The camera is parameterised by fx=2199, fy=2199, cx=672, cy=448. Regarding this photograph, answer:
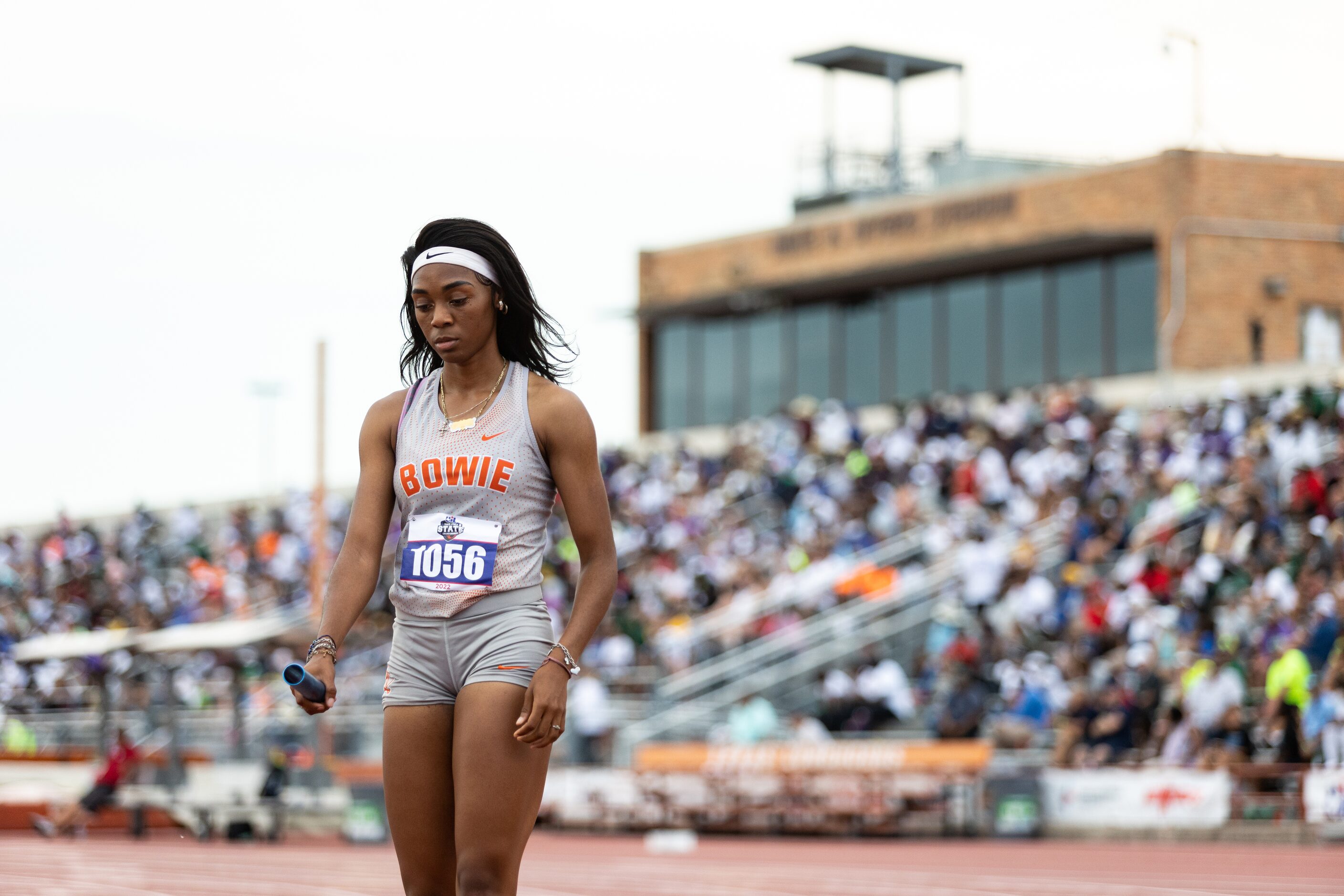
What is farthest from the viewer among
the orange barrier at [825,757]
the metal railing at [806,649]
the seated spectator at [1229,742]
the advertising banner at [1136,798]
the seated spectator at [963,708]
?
the metal railing at [806,649]

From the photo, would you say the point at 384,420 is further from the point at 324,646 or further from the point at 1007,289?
the point at 1007,289

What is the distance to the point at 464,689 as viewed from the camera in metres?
5.07

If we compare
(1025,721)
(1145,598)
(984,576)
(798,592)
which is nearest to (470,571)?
(1025,721)

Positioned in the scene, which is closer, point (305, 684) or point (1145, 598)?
point (305, 684)

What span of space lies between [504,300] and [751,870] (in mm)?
10778

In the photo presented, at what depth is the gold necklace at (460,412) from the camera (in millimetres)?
5285

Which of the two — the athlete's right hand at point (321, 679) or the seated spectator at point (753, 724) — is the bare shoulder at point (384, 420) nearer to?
the athlete's right hand at point (321, 679)

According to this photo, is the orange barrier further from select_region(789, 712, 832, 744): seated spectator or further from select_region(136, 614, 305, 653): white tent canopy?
select_region(136, 614, 305, 653): white tent canopy

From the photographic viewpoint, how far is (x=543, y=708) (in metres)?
4.96

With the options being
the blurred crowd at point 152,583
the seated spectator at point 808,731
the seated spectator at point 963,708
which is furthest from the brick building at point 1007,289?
the seated spectator at point 963,708

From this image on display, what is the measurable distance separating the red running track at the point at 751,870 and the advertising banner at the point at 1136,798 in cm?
30

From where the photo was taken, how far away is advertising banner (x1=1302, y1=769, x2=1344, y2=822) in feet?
56.4

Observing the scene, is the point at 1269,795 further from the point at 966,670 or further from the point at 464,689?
the point at 464,689

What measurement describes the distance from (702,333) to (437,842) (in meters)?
39.1
